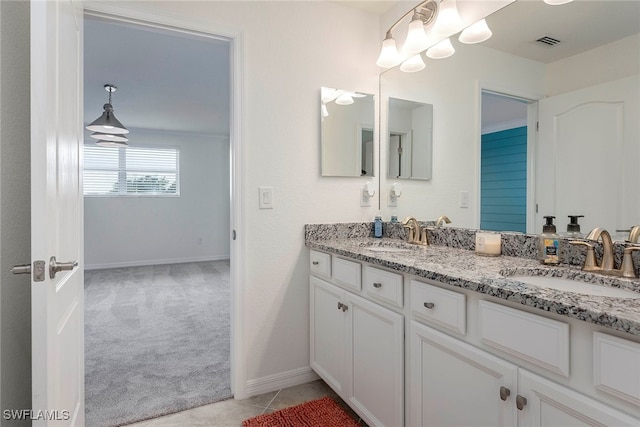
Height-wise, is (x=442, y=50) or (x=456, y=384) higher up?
(x=442, y=50)

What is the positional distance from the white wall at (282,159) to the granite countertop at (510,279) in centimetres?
33

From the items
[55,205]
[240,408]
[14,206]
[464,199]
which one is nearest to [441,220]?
[464,199]

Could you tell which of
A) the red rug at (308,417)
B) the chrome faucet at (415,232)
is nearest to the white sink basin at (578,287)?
the chrome faucet at (415,232)

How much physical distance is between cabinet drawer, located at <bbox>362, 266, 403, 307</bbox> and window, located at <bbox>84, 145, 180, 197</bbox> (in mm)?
5627

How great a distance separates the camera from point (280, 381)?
2.09 m

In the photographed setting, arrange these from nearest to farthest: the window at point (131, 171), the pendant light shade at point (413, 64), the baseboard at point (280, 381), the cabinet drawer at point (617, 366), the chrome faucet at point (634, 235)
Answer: the cabinet drawer at point (617, 366)
the chrome faucet at point (634, 235)
the baseboard at point (280, 381)
the pendant light shade at point (413, 64)
the window at point (131, 171)

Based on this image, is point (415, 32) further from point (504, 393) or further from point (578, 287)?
point (504, 393)

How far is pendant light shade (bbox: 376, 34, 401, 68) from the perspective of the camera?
2.19 metres

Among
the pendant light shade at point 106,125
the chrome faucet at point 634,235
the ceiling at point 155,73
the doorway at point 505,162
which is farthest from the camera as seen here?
the pendant light shade at point 106,125

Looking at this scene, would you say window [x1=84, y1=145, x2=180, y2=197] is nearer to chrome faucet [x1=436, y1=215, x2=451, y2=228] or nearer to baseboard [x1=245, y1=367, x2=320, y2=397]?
baseboard [x1=245, y1=367, x2=320, y2=397]

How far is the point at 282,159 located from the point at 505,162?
3.93 feet

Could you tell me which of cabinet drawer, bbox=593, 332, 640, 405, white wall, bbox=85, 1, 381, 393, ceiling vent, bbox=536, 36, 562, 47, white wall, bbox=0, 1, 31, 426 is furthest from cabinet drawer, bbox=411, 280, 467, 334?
white wall, bbox=0, 1, 31, 426

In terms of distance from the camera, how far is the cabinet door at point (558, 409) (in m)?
0.74

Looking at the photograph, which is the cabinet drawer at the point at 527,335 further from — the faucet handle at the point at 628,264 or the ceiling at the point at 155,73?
the ceiling at the point at 155,73
